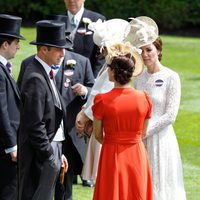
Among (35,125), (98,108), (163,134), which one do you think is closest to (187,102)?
(163,134)

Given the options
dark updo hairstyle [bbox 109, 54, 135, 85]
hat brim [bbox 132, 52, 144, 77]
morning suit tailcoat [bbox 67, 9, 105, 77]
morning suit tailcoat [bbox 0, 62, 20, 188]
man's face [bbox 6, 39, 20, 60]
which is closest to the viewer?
dark updo hairstyle [bbox 109, 54, 135, 85]

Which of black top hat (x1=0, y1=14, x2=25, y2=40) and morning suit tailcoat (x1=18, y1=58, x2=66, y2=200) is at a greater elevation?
black top hat (x1=0, y1=14, x2=25, y2=40)

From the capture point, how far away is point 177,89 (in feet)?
27.5

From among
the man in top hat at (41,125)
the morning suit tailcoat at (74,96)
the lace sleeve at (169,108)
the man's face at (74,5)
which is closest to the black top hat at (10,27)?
the man in top hat at (41,125)

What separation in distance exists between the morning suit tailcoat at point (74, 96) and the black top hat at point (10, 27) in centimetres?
104

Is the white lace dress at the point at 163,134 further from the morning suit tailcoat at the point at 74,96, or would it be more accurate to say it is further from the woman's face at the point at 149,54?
the morning suit tailcoat at the point at 74,96

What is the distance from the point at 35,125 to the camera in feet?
24.4

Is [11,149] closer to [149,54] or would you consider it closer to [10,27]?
[10,27]

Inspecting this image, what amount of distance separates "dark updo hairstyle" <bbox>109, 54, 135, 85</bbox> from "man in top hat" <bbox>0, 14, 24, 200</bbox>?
1177mm

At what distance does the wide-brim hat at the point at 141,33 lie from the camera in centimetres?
828

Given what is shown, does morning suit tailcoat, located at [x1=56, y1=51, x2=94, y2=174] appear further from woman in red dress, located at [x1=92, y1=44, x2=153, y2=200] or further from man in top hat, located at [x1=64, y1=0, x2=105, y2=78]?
woman in red dress, located at [x1=92, y1=44, x2=153, y2=200]

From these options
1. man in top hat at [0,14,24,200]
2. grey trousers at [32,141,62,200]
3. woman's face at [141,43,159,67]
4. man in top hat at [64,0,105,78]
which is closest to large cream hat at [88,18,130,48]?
woman's face at [141,43,159,67]

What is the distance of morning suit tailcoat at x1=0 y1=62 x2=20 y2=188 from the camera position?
804cm

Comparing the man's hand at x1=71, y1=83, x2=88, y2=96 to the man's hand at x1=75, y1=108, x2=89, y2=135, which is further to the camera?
the man's hand at x1=71, y1=83, x2=88, y2=96
